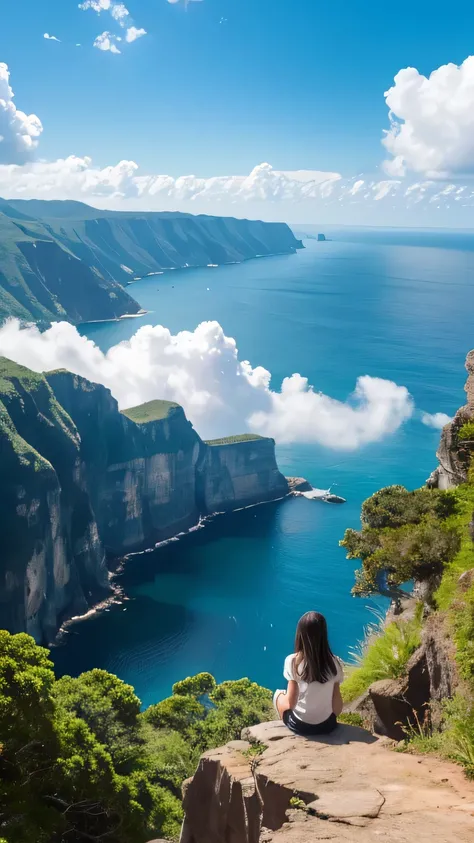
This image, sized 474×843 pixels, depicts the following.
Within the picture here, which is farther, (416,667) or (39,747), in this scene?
(39,747)

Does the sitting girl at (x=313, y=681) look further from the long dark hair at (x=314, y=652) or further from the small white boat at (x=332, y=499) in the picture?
the small white boat at (x=332, y=499)

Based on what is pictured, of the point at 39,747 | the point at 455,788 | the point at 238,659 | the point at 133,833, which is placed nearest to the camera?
the point at 455,788

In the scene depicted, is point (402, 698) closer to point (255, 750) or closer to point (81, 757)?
point (255, 750)

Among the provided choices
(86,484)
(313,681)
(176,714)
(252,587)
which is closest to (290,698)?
(313,681)

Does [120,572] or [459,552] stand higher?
[459,552]

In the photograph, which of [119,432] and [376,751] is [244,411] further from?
[376,751]

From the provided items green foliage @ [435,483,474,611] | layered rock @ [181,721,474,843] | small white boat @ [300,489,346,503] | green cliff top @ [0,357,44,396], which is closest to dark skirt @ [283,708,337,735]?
layered rock @ [181,721,474,843]

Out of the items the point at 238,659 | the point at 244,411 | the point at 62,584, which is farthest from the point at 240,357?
the point at 238,659
